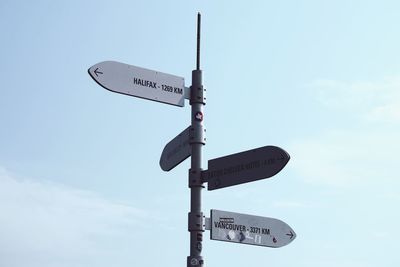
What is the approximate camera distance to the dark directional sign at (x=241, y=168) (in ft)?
19.3

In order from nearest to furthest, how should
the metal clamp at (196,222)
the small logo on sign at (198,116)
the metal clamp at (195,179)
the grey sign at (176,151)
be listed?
the metal clamp at (196,222)
the metal clamp at (195,179)
the small logo on sign at (198,116)
the grey sign at (176,151)

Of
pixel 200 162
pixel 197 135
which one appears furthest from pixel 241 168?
pixel 197 135

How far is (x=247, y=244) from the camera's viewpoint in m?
6.21

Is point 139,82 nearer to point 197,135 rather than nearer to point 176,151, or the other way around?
point 197,135

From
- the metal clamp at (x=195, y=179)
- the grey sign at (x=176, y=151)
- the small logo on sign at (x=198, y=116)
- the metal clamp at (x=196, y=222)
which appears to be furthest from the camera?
the grey sign at (x=176, y=151)

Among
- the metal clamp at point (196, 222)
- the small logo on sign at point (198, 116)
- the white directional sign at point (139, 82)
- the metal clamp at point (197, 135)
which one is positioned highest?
the white directional sign at point (139, 82)

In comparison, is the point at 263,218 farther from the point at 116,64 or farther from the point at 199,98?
the point at 116,64

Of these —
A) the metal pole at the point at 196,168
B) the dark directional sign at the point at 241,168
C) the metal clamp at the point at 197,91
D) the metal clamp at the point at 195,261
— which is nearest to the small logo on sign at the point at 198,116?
the metal pole at the point at 196,168

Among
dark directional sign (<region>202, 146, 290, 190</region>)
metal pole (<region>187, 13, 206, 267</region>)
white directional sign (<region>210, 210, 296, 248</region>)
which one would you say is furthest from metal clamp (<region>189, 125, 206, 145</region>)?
white directional sign (<region>210, 210, 296, 248</region>)

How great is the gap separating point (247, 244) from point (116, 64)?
220 cm

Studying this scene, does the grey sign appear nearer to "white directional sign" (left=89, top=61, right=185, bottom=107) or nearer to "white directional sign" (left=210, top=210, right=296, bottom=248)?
"white directional sign" (left=89, top=61, right=185, bottom=107)

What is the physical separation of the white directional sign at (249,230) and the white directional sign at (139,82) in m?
1.22

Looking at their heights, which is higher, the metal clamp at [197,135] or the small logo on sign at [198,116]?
the small logo on sign at [198,116]

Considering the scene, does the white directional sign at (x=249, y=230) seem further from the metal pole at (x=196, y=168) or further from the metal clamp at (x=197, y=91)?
the metal clamp at (x=197, y=91)
